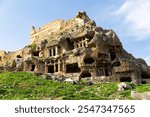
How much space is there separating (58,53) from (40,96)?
102 feet

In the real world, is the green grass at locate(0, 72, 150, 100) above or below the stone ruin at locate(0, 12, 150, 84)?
below

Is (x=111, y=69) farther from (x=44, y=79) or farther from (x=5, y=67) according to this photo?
(x=5, y=67)

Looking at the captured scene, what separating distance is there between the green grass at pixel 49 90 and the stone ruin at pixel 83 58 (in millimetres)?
8193

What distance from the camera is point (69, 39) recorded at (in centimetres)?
7119

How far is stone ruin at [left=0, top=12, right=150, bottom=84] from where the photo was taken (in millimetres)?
61188

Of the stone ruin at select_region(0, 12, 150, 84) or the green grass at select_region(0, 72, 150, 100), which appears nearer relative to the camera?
the green grass at select_region(0, 72, 150, 100)

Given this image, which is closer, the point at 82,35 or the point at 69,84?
the point at 69,84

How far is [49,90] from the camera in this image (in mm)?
43062

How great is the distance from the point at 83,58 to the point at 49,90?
21.0 m

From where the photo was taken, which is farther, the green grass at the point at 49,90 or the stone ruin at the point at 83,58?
the stone ruin at the point at 83,58

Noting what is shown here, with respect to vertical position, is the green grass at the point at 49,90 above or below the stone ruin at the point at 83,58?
below

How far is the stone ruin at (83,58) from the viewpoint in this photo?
61.2m

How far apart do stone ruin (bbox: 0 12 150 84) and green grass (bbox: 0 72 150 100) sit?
8.19 meters

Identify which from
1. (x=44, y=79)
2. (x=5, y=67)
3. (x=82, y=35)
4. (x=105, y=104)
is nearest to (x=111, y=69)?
(x=82, y=35)
